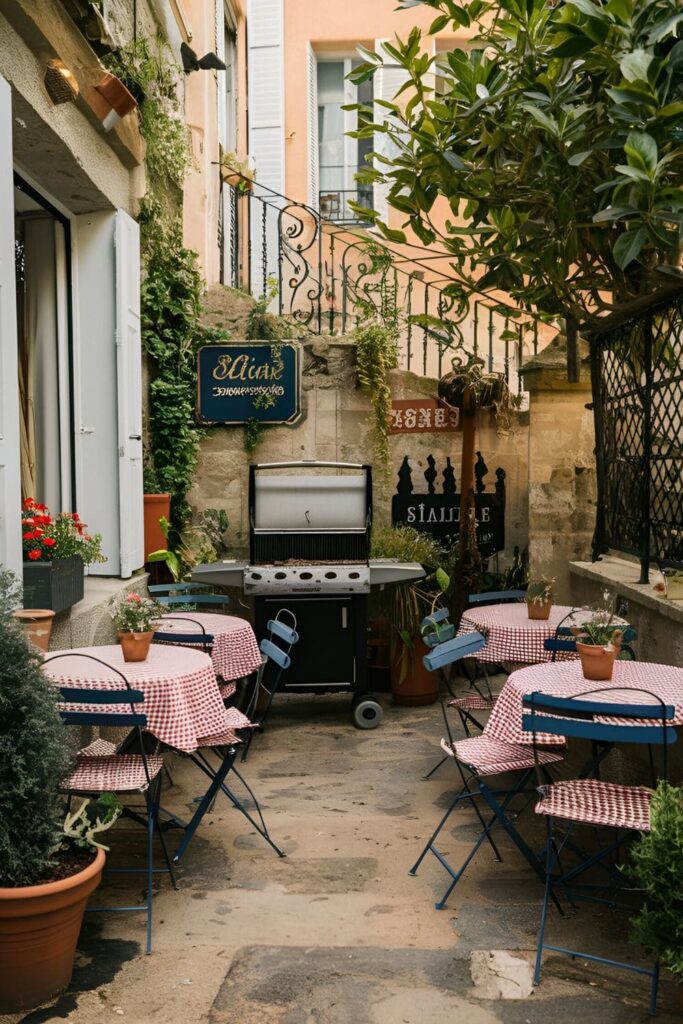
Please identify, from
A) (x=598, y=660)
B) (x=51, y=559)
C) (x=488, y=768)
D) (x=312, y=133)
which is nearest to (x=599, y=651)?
(x=598, y=660)

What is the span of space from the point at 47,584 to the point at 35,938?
7.14ft

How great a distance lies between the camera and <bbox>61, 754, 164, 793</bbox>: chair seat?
359 cm

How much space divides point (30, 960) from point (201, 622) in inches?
110

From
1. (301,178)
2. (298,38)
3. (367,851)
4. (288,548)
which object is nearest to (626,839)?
(367,851)

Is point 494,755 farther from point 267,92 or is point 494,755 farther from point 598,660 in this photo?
point 267,92

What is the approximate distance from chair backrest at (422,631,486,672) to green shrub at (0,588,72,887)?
180 centimetres

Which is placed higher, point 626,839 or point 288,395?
point 288,395

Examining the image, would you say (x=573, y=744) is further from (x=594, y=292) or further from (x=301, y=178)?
(x=301, y=178)

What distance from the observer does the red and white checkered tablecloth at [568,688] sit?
3.68 m

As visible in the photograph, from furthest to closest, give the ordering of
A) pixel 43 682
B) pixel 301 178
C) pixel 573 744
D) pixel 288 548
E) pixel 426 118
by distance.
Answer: pixel 301 178, pixel 288 548, pixel 573 744, pixel 426 118, pixel 43 682

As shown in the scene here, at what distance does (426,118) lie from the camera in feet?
16.6

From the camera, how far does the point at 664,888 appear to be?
2.76 meters

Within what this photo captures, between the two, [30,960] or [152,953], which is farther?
[152,953]

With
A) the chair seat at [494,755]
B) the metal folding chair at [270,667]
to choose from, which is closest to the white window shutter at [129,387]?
the metal folding chair at [270,667]
